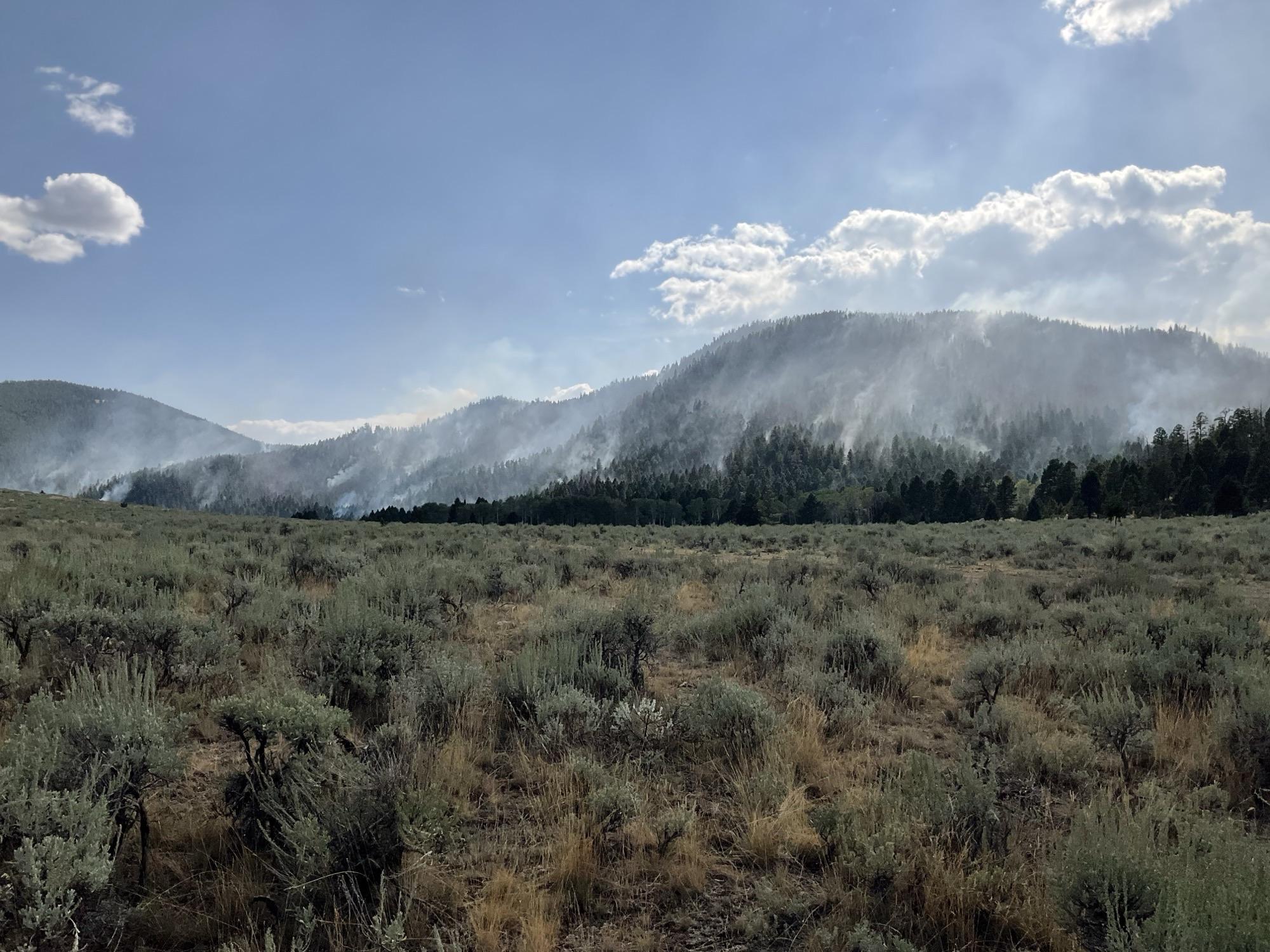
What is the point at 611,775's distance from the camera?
14.4 feet

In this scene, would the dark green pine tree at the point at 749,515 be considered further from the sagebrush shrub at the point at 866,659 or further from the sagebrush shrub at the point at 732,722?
the sagebrush shrub at the point at 732,722

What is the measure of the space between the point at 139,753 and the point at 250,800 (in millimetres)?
673

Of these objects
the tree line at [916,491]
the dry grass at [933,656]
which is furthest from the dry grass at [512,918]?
the tree line at [916,491]

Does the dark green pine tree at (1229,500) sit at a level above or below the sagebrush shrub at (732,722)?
above

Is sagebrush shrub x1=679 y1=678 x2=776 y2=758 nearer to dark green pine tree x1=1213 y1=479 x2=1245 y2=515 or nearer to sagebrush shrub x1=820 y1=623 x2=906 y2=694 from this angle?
sagebrush shrub x1=820 y1=623 x2=906 y2=694

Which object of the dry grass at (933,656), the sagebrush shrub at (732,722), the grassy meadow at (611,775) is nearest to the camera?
the grassy meadow at (611,775)

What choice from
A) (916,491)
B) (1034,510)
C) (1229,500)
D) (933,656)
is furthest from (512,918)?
(916,491)

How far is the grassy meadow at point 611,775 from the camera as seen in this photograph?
2959mm

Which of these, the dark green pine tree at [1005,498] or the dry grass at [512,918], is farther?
the dark green pine tree at [1005,498]

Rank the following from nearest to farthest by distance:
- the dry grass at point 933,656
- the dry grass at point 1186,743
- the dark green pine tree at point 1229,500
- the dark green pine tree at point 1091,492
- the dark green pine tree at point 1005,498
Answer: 1. the dry grass at point 1186,743
2. the dry grass at point 933,656
3. the dark green pine tree at point 1229,500
4. the dark green pine tree at point 1091,492
5. the dark green pine tree at point 1005,498

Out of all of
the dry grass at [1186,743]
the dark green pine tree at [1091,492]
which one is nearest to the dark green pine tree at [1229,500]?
the dark green pine tree at [1091,492]

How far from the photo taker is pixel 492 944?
9.84ft

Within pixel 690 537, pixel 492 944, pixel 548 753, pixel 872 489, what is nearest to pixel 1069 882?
pixel 492 944

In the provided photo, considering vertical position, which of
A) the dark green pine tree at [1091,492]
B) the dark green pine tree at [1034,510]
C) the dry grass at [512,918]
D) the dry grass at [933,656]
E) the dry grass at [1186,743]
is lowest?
the dry grass at [512,918]
